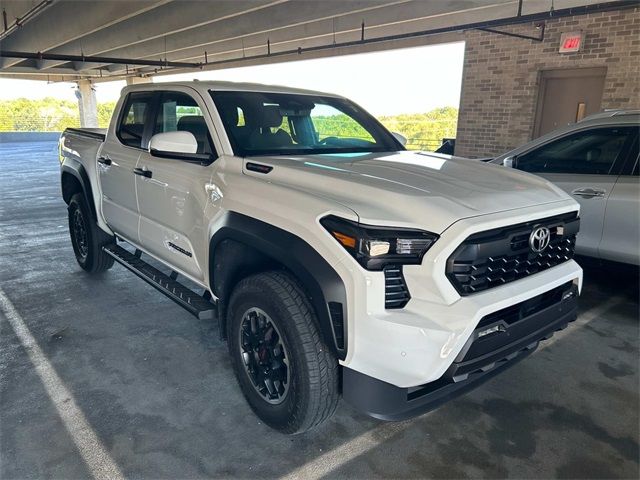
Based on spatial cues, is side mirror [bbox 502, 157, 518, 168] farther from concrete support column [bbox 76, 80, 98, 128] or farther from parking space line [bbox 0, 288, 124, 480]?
concrete support column [bbox 76, 80, 98, 128]

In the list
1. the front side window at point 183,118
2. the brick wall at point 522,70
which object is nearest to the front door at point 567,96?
the brick wall at point 522,70

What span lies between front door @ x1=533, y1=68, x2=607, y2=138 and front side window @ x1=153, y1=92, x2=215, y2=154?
772 cm

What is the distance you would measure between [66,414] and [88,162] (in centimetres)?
266

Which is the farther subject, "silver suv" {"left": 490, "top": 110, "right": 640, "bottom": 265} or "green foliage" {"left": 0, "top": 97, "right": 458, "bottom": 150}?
"silver suv" {"left": 490, "top": 110, "right": 640, "bottom": 265}

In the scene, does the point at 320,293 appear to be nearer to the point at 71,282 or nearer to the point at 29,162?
the point at 71,282

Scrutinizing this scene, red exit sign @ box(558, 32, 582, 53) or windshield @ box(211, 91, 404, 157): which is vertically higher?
red exit sign @ box(558, 32, 582, 53)

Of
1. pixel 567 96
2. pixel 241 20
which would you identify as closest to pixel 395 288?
pixel 567 96

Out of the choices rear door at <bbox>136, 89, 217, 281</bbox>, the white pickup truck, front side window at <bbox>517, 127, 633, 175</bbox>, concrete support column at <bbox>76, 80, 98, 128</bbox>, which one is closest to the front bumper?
the white pickup truck

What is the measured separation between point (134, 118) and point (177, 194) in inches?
50.9

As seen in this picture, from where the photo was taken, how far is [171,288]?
3402 millimetres

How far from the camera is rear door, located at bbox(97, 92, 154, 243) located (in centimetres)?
382

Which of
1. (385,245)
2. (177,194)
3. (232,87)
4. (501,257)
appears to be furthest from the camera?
(232,87)

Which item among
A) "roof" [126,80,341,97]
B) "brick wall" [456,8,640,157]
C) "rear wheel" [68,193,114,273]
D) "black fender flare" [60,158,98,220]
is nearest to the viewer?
"roof" [126,80,341,97]

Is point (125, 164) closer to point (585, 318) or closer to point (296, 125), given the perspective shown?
point (296, 125)
